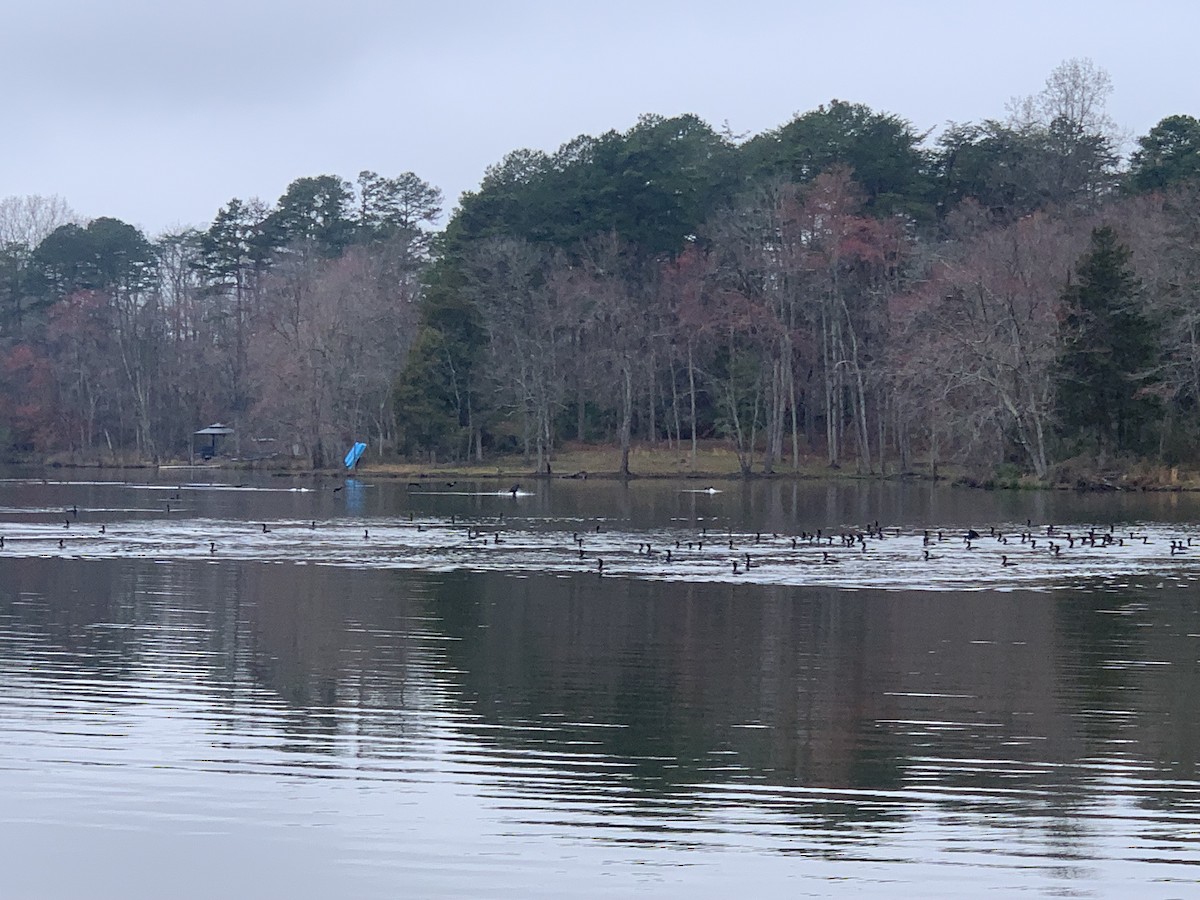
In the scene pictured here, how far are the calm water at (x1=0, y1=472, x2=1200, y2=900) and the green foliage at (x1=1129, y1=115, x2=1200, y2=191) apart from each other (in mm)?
46009

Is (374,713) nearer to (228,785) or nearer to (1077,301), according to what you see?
(228,785)

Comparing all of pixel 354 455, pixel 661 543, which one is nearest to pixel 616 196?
pixel 354 455

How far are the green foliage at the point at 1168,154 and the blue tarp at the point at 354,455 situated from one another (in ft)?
139

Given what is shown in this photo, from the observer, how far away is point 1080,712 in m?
16.2

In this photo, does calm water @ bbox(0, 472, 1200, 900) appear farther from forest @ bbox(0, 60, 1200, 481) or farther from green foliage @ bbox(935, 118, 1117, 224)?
green foliage @ bbox(935, 118, 1117, 224)

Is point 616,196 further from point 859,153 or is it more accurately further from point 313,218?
point 313,218

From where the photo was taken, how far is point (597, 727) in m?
15.2

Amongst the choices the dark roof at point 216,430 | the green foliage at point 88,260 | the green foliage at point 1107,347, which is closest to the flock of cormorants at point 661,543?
the green foliage at point 1107,347

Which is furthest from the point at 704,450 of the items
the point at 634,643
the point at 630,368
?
the point at 634,643

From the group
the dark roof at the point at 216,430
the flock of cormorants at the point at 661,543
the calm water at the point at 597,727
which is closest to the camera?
the calm water at the point at 597,727

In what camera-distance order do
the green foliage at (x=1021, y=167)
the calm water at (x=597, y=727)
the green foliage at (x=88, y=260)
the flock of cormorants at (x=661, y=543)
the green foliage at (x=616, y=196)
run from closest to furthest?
the calm water at (x=597, y=727) < the flock of cormorants at (x=661, y=543) < the green foliage at (x=1021, y=167) < the green foliage at (x=616, y=196) < the green foliage at (x=88, y=260)

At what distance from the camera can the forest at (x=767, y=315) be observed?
64.8 metres

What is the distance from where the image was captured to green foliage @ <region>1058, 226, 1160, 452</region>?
6216cm

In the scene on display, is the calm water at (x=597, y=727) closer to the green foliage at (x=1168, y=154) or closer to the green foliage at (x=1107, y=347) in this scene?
the green foliage at (x=1107, y=347)
